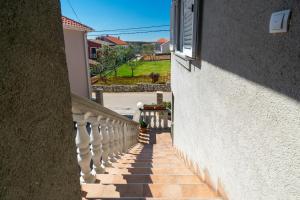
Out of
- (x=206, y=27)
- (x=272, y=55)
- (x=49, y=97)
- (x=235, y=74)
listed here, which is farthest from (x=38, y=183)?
(x=206, y=27)

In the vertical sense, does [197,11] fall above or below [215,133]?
above

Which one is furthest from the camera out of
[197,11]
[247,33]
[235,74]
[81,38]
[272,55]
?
[81,38]

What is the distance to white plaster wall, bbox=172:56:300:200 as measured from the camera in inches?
40.6

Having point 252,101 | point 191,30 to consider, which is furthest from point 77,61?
point 252,101

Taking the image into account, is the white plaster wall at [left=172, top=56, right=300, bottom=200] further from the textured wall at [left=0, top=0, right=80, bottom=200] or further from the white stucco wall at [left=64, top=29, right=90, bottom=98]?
the white stucco wall at [left=64, top=29, right=90, bottom=98]

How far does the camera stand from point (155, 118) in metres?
9.20

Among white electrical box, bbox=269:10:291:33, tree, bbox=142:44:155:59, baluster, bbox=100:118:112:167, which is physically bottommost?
baluster, bbox=100:118:112:167

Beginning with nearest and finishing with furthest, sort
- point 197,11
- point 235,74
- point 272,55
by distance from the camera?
point 272,55
point 235,74
point 197,11

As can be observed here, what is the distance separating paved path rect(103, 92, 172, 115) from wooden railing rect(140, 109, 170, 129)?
9.09ft

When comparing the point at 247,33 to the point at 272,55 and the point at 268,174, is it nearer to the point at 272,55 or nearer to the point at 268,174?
the point at 272,55

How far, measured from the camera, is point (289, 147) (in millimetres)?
1021

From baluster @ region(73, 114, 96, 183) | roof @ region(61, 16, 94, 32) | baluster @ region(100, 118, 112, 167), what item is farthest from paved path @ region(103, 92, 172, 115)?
baluster @ region(73, 114, 96, 183)

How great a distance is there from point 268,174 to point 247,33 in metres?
0.86

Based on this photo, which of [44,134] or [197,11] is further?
[197,11]
